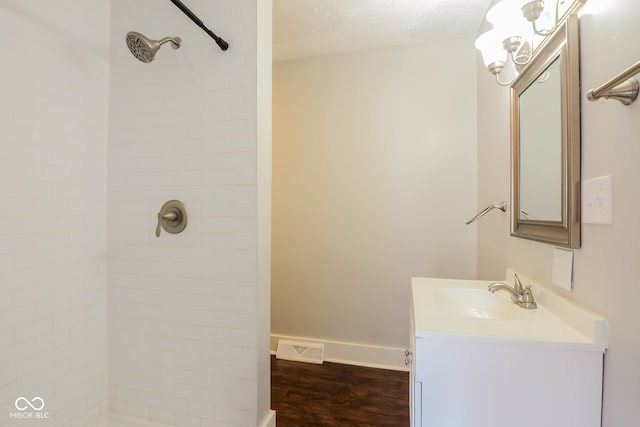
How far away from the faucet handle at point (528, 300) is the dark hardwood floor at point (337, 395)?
995 millimetres

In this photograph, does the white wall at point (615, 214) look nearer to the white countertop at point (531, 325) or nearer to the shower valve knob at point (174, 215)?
the white countertop at point (531, 325)

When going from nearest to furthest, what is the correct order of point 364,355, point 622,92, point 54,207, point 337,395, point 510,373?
point 622,92 → point 510,373 → point 54,207 → point 337,395 → point 364,355

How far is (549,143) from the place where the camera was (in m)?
1.06

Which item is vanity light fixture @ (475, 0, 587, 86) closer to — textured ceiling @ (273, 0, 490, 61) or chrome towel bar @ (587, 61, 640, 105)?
chrome towel bar @ (587, 61, 640, 105)

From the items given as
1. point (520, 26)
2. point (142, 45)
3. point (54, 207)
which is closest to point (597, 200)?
point (520, 26)

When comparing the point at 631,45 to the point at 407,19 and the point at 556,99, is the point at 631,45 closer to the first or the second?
the point at 556,99

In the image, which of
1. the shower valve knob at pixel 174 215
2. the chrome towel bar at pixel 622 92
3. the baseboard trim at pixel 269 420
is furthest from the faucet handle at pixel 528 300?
the shower valve knob at pixel 174 215

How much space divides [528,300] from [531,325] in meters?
0.25

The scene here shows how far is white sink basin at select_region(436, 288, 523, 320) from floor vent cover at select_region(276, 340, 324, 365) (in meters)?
1.36

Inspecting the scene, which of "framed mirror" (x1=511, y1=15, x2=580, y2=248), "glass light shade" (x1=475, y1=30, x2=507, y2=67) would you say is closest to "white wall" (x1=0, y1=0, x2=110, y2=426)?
"glass light shade" (x1=475, y1=30, x2=507, y2=67)

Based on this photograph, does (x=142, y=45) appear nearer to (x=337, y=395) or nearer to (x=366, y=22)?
(x=366, y=22)

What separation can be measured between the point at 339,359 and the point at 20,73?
8.16ft

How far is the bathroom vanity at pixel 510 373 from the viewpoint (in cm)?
76

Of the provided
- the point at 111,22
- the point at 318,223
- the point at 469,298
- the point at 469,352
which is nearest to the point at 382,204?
the point at 318,223
